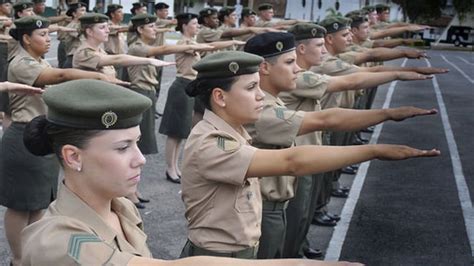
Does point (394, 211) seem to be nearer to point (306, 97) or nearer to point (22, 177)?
point (306, 97)

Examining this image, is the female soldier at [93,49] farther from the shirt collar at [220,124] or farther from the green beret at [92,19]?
the shirt collar at [220,124]

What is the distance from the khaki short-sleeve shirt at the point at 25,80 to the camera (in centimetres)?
500

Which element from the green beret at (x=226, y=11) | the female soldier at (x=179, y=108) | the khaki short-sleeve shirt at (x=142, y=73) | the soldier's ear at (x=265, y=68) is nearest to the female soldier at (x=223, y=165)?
the soldier's ear at (x=265, y=68)

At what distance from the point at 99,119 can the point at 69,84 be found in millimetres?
220

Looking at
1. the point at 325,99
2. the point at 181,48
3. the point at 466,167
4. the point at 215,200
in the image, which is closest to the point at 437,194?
the point at 466,167

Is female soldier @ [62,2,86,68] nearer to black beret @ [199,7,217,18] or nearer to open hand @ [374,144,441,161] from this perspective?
black beret @ [199,7,217,18]

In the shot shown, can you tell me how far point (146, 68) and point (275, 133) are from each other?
168 inches

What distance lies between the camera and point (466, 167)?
9828mm

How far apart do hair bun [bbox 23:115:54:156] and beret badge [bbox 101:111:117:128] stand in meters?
0.23

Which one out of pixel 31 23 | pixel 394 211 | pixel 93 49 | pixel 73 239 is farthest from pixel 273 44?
pixel 394 211

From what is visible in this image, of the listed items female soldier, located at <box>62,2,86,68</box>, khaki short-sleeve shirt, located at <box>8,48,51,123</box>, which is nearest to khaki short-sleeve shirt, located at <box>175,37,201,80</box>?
female soldier, located at <box>62,2,86,68</box>

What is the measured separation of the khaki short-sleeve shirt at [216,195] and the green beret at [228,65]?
0.19m

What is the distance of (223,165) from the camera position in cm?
316

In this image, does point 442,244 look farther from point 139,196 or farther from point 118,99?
point 118,99
